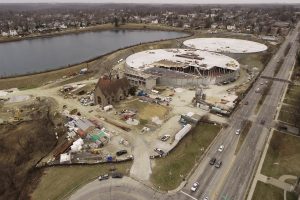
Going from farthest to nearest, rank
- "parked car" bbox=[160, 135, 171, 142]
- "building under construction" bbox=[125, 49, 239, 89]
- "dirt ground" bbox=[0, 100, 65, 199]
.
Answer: "building under construction" bbox=[125, 49, 239, 89] → "parked car" bbox=[160, 135, 171, 142] → "dirt ground" bbox=[0, 100, 65, 199]

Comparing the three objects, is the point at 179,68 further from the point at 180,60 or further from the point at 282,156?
the point at 282,156

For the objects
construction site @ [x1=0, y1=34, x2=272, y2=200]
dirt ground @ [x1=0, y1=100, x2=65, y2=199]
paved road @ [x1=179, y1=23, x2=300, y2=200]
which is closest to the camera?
paved road @ [x1=179, y1=23, x2=300, y2=200]

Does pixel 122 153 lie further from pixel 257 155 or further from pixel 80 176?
pixel 257 155

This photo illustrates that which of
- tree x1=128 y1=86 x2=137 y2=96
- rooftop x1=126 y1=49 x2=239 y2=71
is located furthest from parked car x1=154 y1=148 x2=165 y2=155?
rooftop x1=126 y1=49 x2=239 y2=71

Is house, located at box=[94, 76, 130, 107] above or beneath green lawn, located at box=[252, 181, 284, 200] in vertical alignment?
above

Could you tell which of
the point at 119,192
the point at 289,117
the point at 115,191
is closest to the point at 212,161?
the point at 119,192

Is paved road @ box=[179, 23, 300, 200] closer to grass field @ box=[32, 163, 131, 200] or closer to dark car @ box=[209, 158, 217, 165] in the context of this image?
dark car @ box=[209, 158, 217, 165]

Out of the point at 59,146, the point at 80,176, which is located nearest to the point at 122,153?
the point at 80,176
